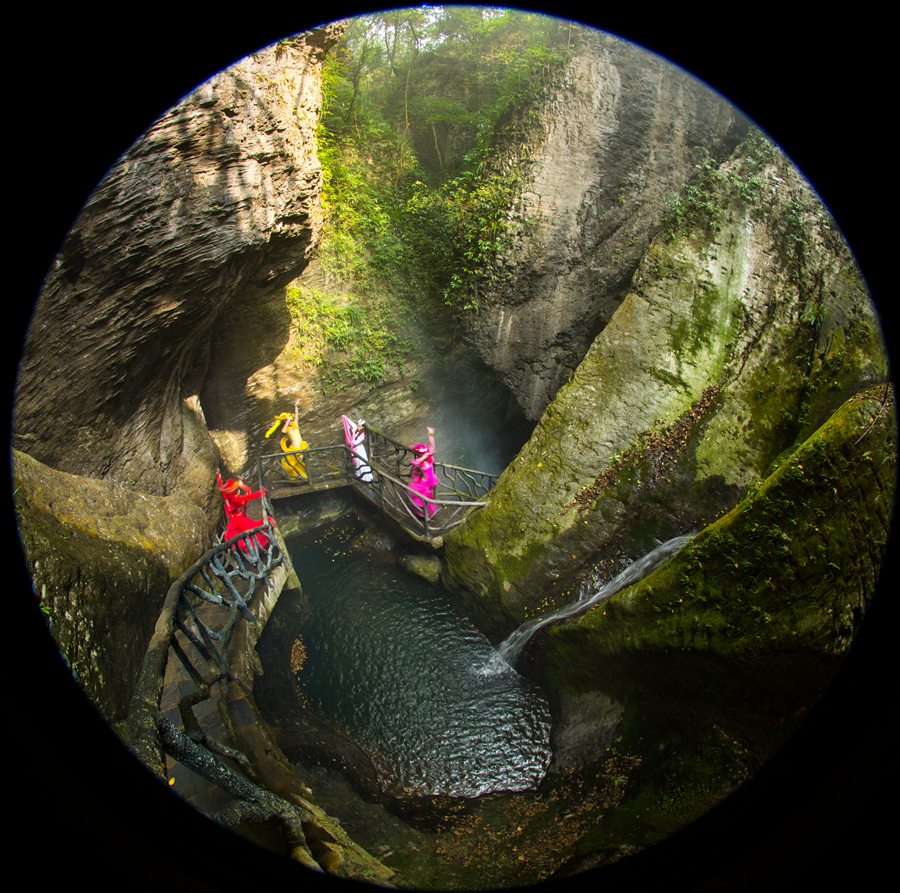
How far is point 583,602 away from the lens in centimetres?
753

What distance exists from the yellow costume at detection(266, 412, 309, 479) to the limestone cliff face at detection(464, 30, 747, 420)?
20.9ft

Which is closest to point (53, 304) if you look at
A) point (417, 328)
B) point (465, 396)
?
point (417, 328)

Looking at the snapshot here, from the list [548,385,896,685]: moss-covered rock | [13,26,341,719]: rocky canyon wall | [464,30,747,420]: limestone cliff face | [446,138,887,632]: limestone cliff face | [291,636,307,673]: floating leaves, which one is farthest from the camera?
[464,30,747,420]: limestone cliff face

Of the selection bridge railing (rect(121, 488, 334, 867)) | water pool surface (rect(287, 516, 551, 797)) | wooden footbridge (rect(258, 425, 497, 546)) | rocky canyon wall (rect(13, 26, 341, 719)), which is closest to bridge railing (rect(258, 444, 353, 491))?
wooden footbridge (rect(258, 425, 497, 546))

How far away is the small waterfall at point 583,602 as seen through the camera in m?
7.13

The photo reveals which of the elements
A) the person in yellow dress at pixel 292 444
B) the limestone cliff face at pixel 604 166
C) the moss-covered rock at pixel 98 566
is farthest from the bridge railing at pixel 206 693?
the limestone cliff face at pixel 604 166

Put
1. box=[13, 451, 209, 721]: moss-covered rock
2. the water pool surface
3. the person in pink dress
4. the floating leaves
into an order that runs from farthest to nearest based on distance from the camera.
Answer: the person in pink dress < the floating leaves < the water pool surface < box=[13, 451, 209, 721]: moss-covered rock

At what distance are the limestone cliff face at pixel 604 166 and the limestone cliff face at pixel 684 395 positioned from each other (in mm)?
1616

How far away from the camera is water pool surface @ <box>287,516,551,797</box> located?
618cm

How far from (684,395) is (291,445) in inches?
339

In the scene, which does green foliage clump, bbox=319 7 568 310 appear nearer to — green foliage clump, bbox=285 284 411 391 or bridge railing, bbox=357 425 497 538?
green foliage clump, bbox=285 284 411 391

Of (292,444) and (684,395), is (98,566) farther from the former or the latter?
(684,395)

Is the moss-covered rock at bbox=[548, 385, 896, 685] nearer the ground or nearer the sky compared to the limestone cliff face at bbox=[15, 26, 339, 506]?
nearer the ground

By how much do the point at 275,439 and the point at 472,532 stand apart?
6.09 m
